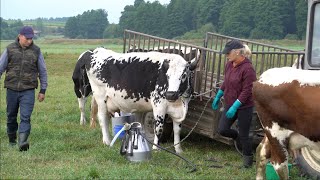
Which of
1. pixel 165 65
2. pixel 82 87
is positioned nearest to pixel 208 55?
pixel 165 65

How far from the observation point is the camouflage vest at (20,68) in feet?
27.9

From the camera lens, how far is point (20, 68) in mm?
8539

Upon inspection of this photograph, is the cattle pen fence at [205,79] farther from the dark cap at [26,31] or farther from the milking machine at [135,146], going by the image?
the dark cap at [26,31]

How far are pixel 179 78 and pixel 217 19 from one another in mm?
18897

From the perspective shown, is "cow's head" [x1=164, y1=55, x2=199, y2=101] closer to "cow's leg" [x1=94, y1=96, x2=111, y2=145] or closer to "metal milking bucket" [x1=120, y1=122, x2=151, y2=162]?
"metal milking bucket" [x1=120, y1=122, x2=151, y2=162]

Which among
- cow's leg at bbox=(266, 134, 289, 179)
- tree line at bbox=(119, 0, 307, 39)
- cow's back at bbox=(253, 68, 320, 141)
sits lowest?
cow's leg at bbox=(266, 134, 289, 179)

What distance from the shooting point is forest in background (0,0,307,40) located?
18688mm

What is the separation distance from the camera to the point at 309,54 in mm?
6918

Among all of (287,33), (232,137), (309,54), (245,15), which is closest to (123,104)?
(232,137)

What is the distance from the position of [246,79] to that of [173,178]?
1.59 metres

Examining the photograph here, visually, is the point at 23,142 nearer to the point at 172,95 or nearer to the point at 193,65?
the point at 172,95

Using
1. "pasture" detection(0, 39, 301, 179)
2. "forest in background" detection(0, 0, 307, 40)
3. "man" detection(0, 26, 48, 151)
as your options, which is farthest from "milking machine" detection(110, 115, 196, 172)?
"forest in background" detection(0, 0, 307, 40)

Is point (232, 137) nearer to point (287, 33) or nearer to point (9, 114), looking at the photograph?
point (9, 114)

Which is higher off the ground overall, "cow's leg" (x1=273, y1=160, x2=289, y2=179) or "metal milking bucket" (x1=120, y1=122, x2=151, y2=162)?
"cow's leg" (x1=273, y1=160, x2=289, y2=179)
